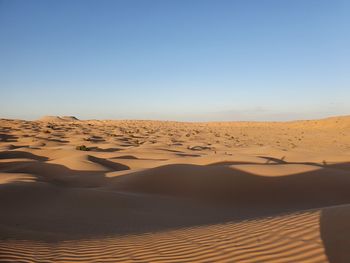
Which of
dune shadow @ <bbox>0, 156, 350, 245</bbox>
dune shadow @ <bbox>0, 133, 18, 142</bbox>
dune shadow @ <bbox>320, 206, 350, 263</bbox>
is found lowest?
dune shadow @ <bbox>0, 156, 350, 245</bbox>

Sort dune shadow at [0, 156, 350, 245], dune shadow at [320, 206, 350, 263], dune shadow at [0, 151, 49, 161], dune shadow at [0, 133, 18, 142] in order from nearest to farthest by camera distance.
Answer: dune shadow at [320, 206, 350, 263] < dune shadow at [0, 156, 350, 245] < dune shadow at [0, 151, 49, 161] < dune shadow at [0, 133, 18, 142]

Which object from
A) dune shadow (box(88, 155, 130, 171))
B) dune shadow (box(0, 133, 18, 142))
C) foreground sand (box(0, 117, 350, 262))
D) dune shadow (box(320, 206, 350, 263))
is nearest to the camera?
dune shadow (box(320, 206, 350, 263))

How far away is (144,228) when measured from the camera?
19.3 feet

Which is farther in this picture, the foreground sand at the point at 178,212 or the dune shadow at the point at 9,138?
the dune shadow at the point at 9,138

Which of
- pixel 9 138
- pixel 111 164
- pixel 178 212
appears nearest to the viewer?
pixel 178 212

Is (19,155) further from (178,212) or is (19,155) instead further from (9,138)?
(178,212)

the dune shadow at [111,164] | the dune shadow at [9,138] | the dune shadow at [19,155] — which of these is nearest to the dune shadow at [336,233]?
the dune shadow at [111,164]

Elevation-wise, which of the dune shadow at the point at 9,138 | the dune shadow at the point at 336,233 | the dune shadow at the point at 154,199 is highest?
the dune shadow at the point at 336,233

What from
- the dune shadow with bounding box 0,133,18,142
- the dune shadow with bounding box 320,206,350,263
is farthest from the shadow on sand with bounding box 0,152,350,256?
the dune shadow with bounding box 0,133,18,142

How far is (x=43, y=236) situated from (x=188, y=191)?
4431 millimetres

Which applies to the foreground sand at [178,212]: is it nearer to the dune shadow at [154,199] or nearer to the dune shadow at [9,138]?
the dune shadow at [154,199]

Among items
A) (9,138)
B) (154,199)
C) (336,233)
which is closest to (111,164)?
(154,199)

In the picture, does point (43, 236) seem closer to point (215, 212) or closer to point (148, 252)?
point (148, 252)

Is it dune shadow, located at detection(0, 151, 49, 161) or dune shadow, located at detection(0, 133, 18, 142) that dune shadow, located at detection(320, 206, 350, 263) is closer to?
dune shadow, located at detection(0, 151, 49, 161)
